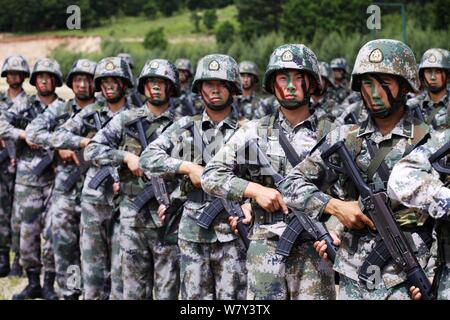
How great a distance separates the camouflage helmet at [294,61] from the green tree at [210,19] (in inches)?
2208

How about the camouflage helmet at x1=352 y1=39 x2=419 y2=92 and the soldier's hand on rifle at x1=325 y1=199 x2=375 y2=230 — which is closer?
the soldier's hand on rifle at x1=325 y1=199 x2=375 y2=230

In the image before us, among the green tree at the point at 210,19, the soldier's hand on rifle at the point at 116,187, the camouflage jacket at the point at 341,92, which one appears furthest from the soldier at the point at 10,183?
the green tree at the point at 210,19

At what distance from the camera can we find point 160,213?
20.8ft

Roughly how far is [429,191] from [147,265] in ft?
11.6

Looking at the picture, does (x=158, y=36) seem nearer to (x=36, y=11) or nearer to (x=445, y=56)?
(x=36, y=11)

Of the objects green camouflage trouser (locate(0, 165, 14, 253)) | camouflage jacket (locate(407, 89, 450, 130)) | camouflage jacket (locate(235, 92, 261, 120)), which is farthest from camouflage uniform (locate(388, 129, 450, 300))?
camouflage jacket (locate(235, 92, 261, 120))

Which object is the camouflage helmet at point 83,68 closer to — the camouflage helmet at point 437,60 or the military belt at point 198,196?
the military belt at point 198,196

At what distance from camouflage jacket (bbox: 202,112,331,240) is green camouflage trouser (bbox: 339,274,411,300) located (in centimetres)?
73

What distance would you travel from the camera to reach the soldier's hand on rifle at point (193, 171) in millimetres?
5605

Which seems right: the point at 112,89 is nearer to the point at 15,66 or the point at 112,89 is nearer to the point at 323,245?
the point at 15,66

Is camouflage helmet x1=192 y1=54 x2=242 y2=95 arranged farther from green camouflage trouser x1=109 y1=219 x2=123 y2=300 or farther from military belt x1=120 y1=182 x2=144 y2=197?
green camouflage trouser x1=109 y1=219 x2=123 y2=300

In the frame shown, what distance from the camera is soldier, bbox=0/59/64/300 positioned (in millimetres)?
8453
